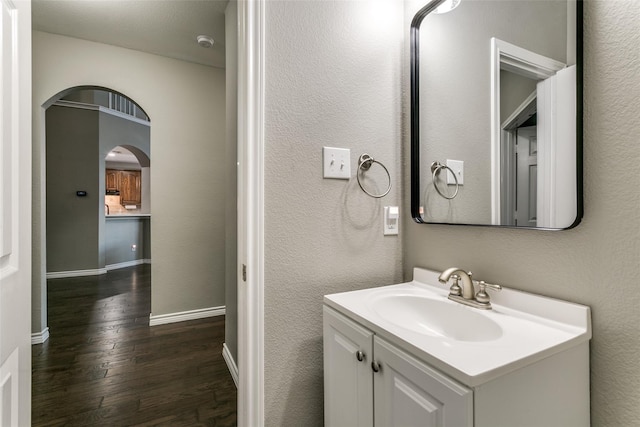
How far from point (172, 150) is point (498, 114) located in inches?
106

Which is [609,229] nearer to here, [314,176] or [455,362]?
[455,362]

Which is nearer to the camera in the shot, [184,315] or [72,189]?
[184,315]

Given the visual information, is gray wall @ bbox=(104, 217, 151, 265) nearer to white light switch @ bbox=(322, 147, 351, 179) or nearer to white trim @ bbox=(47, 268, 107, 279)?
white trim @ bbox=(47, 268, 107, 279)

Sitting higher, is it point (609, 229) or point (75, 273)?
point (609, 229)

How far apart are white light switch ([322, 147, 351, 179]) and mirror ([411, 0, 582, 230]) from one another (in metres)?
0.31

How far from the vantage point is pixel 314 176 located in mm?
1209

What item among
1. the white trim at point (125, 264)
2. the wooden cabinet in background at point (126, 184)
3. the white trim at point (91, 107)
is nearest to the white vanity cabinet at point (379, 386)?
the white trim at point (91, 107)

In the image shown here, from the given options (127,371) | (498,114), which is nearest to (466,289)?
(498,114)

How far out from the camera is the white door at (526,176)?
957mm

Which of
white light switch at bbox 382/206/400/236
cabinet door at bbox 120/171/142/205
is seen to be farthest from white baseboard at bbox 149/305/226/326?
cabinet door at bbox 120/171/142/205

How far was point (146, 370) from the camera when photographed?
6.67 ft

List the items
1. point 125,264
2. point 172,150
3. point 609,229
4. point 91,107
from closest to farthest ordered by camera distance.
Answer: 1. point 609,229
2. point 172,150
3. point 91,107
4. point 125,264

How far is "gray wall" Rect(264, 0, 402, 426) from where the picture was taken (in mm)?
1144

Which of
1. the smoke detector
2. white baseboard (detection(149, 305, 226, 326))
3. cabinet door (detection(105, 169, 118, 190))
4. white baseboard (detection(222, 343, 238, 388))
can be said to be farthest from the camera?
cabinet door (detection(105, 169, 118, 190))
